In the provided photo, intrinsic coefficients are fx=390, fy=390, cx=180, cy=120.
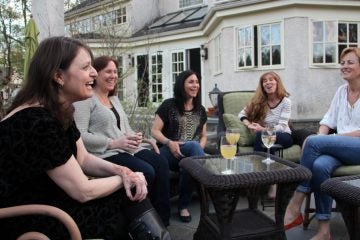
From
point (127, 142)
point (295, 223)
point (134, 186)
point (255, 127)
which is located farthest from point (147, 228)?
point (255, 127)

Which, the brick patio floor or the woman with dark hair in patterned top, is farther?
the woman with dark hair in patterned top

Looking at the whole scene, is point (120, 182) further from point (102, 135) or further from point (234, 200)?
point (102, 135)

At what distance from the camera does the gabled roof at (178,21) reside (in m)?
15.1

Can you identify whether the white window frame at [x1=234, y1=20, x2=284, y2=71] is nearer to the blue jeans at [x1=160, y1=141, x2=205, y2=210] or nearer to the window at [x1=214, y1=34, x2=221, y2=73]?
the window at [x1=214, y1=34, x2=221, y2=73]

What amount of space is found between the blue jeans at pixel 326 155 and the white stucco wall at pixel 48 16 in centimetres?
430

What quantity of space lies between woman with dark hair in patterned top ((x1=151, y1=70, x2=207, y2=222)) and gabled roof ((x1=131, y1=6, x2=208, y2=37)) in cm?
1082

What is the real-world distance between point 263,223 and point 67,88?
168 cm

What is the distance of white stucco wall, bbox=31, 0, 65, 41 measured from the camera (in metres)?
5.85

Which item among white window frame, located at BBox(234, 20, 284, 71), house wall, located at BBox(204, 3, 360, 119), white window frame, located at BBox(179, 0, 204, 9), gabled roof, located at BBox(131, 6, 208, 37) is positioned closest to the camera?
house wall, located at BBox(204, 3, 360, 119)

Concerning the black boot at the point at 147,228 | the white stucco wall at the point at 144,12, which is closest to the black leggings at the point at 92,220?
the black boot at the point at 147,228

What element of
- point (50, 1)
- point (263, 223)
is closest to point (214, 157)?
point (263, 223)

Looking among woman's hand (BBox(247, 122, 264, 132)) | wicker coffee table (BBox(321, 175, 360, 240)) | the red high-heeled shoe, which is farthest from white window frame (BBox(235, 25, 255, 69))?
wicker coffee table (BBox(321, 175, 360, 240))

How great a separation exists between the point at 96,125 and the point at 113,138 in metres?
0.17

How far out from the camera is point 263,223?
2.71 metres
